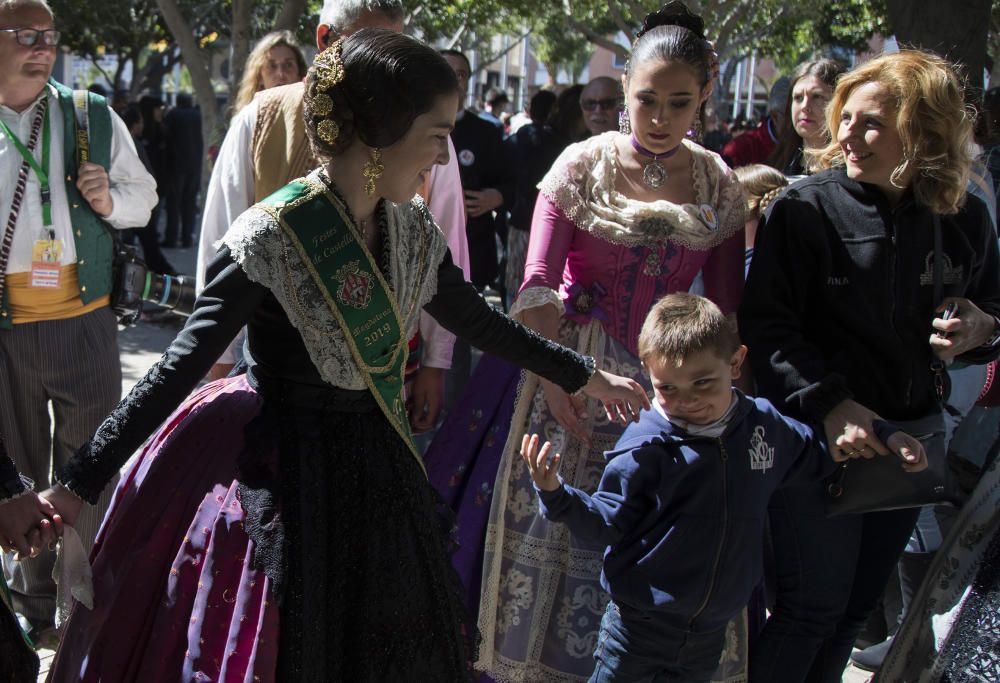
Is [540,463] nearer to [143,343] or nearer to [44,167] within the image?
[44,167]

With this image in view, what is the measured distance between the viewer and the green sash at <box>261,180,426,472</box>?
214 centimetres

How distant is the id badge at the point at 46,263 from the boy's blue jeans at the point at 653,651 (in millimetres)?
1998

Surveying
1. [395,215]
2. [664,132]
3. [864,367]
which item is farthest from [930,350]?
[395,215]

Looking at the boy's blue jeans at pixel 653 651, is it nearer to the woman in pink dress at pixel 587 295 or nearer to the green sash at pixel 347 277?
the woman in pink dress at pixel 587 295

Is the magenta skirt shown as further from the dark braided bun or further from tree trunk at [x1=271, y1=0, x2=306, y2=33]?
tree trunk at [x1=271, y1=0, x2=306, y2=33]

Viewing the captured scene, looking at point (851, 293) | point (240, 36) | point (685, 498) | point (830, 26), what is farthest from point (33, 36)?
point (830, 26)

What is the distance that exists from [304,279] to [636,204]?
3.99 feet

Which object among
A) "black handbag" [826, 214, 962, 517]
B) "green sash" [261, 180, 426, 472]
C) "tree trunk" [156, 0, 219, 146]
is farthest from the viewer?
"tree trunk" [156, 0, 219, 146]

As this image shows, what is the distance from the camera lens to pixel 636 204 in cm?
304

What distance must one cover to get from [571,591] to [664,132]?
1.29 meters

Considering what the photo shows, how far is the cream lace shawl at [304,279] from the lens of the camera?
2080 mm

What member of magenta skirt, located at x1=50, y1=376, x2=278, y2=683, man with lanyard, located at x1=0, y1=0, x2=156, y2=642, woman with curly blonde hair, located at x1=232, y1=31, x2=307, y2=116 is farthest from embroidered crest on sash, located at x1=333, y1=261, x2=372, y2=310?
woman with curly blonde hair, located at x1=232, y1=31, x2=307, y2=116

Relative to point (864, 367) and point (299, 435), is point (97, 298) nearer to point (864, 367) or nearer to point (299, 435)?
point (299, 435)

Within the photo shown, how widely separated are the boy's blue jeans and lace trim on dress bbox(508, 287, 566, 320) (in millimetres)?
833
